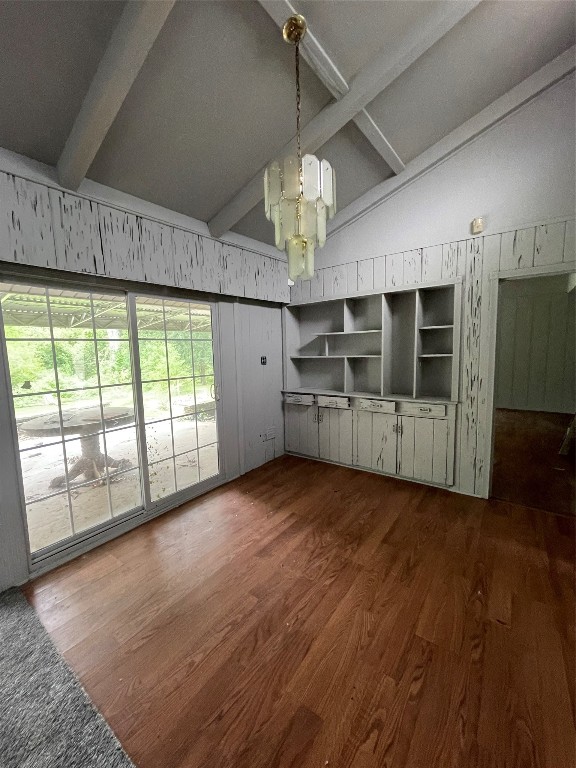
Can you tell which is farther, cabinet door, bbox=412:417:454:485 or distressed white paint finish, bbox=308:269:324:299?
distressed white paint finish, bbox=308:269:324:299

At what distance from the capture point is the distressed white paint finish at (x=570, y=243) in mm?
2270

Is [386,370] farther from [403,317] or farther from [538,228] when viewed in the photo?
[538,228]

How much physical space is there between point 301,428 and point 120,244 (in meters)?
2.71

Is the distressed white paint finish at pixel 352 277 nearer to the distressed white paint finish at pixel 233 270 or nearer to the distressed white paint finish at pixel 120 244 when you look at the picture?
the distressed white paint finish at pixel 233 270

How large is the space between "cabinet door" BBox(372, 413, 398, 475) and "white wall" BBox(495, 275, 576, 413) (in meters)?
3.34

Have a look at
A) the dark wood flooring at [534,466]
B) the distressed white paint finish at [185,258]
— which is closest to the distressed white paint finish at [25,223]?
the distressed white paint finish at [185,258]

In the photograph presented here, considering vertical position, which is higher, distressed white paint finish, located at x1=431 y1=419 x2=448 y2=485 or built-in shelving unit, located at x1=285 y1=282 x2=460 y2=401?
built-in shelving unit, located at x1=285 y1=282 x2=460 y2=401

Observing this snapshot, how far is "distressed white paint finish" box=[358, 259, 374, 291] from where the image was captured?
10.6 ft

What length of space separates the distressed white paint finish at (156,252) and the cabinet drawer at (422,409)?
2.50 meters

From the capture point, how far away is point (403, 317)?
3.27m

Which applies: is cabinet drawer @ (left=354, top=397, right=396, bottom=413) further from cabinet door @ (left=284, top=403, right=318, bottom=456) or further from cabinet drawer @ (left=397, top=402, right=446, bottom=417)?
cabinet door @ (left=284, top=403, right=318, bottom=456)

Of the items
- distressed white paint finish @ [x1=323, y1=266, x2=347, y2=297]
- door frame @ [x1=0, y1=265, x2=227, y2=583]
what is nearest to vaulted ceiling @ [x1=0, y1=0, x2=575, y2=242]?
door frame @ [x1=0, y1=265, x2=227, y2=583]

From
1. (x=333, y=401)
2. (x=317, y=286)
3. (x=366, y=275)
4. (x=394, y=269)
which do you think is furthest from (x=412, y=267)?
(x=333, y=401)

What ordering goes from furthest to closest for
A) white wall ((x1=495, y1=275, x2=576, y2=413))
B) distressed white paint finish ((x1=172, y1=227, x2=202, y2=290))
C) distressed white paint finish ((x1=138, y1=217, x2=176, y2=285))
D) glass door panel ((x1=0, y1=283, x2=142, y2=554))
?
white wall ((x1=495, y1=275, x2=576, y2=413))
distressed white paint finish ((x1=172, y1=227, x2=202, y2=290))
distressed white paint finish ((x1=138, y1=217, x2=176, y2=285))
glass door panel ((x1=0, y1=283, x2=142, y2=554))
